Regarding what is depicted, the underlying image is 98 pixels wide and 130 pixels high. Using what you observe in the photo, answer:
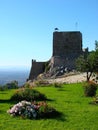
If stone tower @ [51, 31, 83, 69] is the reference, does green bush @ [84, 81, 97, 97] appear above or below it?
below

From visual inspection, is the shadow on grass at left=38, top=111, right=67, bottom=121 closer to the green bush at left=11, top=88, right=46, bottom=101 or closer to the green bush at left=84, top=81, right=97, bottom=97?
the green bush at left=11, top=88, right=46, bottom=101

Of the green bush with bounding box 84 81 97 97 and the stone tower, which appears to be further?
the stone tower

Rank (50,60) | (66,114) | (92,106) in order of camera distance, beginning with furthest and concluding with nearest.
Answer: (50,60) < (92,106) < (66,114)

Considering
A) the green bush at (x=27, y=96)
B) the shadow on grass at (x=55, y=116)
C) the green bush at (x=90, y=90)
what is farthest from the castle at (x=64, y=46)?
the shadow on grass at (x=55, y=116)

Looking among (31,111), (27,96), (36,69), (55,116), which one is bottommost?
(36,69)

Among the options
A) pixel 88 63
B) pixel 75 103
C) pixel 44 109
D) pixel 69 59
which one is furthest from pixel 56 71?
pixel 44 109

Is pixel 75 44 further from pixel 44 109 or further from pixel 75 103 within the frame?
pixel 44 109

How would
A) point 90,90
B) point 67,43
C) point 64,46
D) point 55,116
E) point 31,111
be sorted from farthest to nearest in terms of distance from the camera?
point 64,46
point 67,43
point 90,90
point 55,116
point 31,111

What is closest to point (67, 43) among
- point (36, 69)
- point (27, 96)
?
point (36, 69)

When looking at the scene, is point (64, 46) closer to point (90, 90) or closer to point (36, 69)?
point (36, 69)

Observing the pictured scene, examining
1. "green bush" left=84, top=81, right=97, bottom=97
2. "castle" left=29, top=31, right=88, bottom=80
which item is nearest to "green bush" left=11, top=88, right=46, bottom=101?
"green bush" left=84, top=81, right=97, bottom=97

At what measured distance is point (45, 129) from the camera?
15.4 m

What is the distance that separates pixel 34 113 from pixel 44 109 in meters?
0.59

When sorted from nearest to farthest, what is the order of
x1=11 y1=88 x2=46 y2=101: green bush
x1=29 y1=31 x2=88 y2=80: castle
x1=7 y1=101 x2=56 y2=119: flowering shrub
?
x1=7 y1=101 x2=56 y2=119: flowering shrub, x1=11 y1=88 x2=46 y2=101: green bush, x1=29 y1=31 x2=88 y2=80: castle
